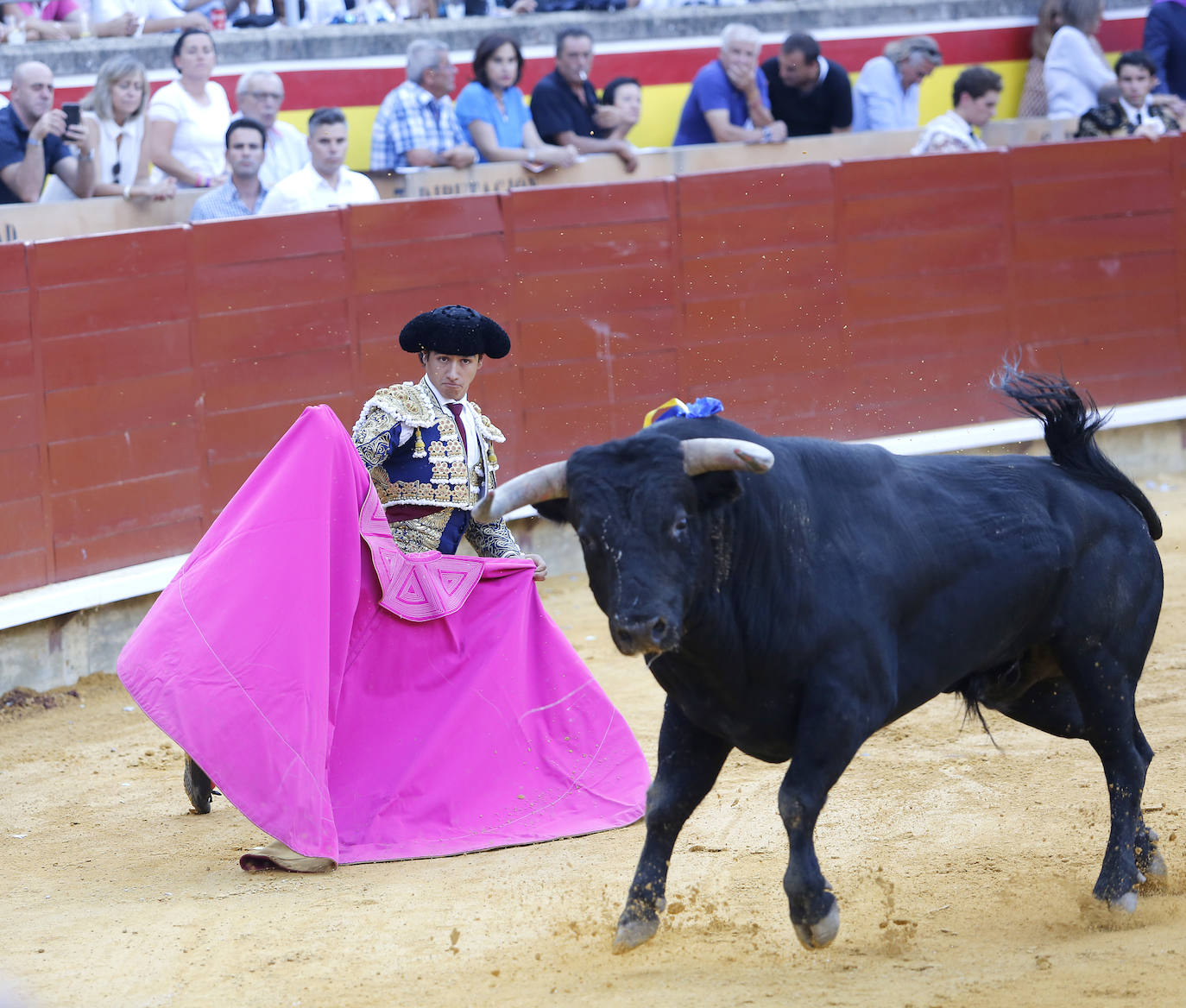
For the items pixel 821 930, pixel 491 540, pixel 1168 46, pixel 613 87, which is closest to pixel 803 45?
pixel 613 87

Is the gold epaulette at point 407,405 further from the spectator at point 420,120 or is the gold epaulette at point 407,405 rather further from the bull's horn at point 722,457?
the spectator at point 420,120

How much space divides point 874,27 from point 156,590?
6.48 m

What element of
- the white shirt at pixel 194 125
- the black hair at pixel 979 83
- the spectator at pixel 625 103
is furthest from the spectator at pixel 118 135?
the black hair at pixel 979 83

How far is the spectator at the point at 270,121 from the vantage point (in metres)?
7.07

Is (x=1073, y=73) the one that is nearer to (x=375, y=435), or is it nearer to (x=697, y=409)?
(x=375, y=435)

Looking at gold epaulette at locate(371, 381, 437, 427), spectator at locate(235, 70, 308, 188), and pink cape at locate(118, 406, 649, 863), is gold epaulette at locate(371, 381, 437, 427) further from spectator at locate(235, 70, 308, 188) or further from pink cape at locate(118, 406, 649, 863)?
spectator at locate(235, 70, 308, 188)

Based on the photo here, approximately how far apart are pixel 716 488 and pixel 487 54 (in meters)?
5.05

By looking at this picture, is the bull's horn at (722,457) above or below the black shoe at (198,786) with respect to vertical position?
above

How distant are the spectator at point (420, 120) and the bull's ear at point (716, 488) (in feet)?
15.1

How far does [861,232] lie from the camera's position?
7.95 m

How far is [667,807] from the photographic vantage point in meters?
3.33

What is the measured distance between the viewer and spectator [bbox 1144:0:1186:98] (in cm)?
983

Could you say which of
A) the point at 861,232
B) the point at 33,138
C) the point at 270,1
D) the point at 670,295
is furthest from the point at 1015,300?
the point at 33,138

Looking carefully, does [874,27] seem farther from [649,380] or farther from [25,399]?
[25,399]
